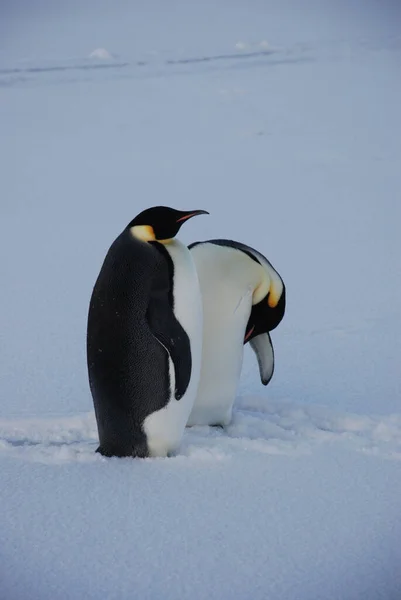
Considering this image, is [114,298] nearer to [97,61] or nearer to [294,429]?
[294,429]

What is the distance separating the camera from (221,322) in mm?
2449

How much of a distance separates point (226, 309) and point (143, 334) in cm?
41

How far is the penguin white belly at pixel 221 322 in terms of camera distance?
7.97 feet

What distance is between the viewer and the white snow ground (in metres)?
1.73

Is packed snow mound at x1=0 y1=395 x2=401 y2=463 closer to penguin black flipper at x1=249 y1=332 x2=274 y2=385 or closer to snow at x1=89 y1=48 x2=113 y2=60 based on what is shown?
penguin black flipper at x1=249 y1=332 x2=274 y2=385

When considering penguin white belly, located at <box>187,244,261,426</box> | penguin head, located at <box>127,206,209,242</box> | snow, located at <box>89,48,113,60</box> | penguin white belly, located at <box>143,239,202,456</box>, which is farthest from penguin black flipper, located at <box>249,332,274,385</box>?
snow, located at <box>89,48,113,60</box>

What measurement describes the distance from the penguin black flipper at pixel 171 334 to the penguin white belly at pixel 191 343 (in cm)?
2

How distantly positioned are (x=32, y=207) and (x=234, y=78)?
11.5 ft

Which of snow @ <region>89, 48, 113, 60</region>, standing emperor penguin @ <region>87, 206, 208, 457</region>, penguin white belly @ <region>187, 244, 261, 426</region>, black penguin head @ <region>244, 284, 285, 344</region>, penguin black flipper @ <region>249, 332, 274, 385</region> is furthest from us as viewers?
snow @ <region>89, 48, 113, 60</region>

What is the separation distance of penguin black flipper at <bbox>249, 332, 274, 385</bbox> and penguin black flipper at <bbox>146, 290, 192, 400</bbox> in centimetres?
55

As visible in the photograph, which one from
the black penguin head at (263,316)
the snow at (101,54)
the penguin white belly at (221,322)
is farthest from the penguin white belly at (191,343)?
the snow at (101,54)

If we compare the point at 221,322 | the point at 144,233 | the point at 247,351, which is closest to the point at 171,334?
the point at 144,233

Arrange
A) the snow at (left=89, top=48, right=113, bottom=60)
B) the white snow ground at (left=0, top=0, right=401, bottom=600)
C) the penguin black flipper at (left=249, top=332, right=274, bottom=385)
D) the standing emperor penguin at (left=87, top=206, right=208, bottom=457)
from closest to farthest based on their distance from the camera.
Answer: the white snow ground at (left=0, top=0, right=401, bottom=600), the standing emperor penguin at (left=87, top=206, right=208, bottom=457), the penguin black flipper at (left=249, top=332, right=274, bottom=385), the snow at (left=89, top=48, right=113, bottom=60)

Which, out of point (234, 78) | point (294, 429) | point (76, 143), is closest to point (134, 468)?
point (294, 429)
